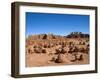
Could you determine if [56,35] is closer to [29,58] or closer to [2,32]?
[29,58]

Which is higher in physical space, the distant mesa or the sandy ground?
the distant mesa

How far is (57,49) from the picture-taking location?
93.1 inches

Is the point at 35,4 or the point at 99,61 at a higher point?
the point at 35,4

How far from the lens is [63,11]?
236cm

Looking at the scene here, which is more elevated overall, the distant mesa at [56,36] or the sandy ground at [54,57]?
the distant mesa at [56,36]

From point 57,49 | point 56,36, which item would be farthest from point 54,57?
point 56,36

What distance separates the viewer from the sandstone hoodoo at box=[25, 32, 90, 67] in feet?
7.45

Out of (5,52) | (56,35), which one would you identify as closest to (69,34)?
(56,35)

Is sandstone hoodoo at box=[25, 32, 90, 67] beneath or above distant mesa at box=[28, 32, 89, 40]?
beneath

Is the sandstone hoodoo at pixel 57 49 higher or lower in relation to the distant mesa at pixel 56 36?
lower

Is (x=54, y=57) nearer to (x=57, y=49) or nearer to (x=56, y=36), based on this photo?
(x=57, y=49)

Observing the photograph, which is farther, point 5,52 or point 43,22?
point 43,22

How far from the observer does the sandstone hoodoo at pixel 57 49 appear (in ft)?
7.45

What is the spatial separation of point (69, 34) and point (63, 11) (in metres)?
0.22
